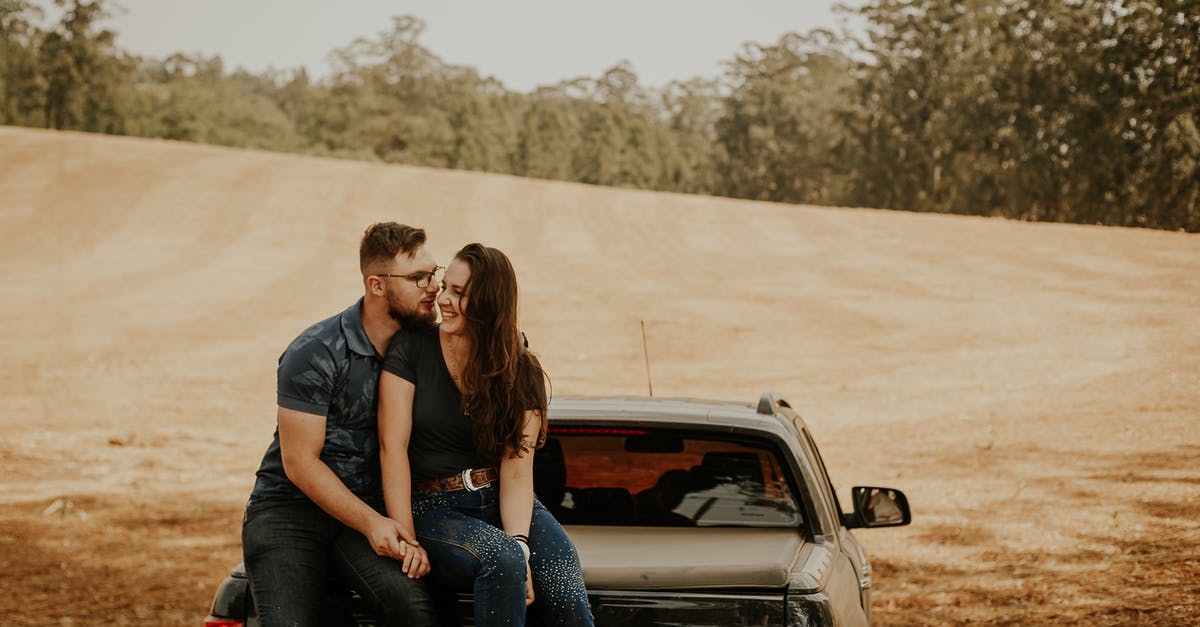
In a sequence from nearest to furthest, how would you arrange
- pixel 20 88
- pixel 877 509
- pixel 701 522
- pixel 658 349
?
pixel 701 522, pixel 877 509, pixel 658 349, pixel 20 88

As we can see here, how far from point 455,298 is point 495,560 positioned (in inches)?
26.3

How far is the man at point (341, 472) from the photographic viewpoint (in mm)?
3088

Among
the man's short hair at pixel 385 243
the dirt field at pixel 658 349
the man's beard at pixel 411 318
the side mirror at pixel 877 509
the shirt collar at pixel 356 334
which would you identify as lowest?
the dirt field at pixel 658 349

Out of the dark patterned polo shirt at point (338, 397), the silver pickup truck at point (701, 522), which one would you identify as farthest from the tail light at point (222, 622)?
the dark patterned polo shirt at point (338, 397)

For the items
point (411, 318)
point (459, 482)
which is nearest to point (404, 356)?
point (411, 318)

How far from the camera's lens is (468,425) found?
3336 millimetres

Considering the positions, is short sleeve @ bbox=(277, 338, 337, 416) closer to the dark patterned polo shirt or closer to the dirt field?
the dark patterned polo shirt

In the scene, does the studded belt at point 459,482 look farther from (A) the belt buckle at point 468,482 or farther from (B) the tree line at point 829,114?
(B) the tree line at point 829,114

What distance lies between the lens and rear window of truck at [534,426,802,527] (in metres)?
4.02

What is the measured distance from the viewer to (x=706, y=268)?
37156mm

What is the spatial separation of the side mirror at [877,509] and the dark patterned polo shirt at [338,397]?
2083 millimetres

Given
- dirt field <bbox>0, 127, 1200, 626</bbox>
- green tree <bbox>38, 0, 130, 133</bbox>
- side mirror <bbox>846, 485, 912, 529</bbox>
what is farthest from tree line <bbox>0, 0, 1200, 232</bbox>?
side mirror <bbox>846, 485, 912, 529</bbox>

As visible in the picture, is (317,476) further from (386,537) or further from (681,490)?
(681,490)

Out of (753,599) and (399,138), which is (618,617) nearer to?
(753,599)
